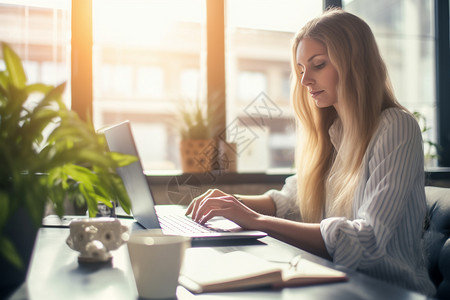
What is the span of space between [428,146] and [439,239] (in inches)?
72.0

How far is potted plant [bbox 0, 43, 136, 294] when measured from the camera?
21.8 inches

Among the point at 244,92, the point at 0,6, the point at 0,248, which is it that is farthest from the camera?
the point at 244,92

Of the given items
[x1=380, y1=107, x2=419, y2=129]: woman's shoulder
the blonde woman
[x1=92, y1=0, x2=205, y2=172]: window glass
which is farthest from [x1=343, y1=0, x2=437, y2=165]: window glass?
[x1=380, y1=107, x2=419, y2=129]: woman's shoulder

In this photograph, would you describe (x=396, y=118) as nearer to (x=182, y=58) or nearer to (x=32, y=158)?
(x=32, y=158)

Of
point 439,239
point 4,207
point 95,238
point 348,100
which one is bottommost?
point 439,239

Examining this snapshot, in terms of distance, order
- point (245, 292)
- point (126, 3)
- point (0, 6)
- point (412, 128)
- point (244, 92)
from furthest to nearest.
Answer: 1. point (244, 92)
2. point (126, 3)
3. point (0, 6)
4. point (412, 128)
5. point (245, 292)

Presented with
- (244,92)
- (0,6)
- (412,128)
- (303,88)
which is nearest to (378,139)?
(412,128)

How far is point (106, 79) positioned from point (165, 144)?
594mm

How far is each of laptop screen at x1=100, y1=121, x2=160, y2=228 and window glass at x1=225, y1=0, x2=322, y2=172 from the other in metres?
1.43

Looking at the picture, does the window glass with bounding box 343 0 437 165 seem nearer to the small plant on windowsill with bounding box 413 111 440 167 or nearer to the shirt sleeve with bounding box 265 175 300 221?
the small plant on windowsill with bounding box 413 111 440 167

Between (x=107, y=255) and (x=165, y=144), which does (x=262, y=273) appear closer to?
(x=107, y=255)

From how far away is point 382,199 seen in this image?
106 cm

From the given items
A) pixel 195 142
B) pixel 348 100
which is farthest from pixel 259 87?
pixel 348 100

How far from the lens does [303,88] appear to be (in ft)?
5.60
